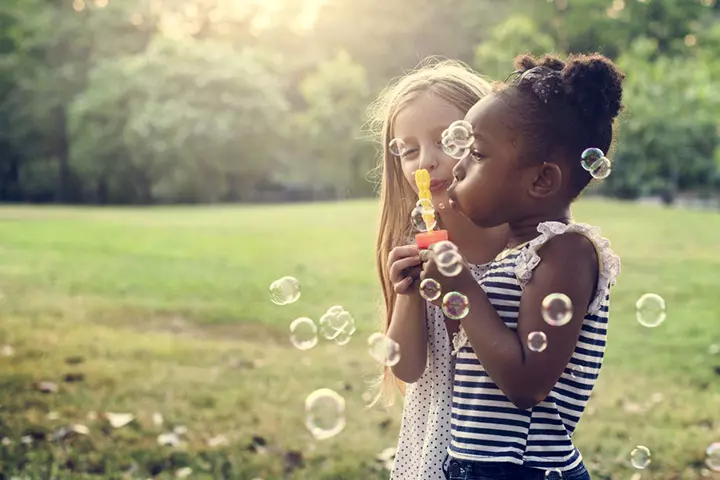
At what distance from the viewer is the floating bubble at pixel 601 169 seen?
1810 millimetres

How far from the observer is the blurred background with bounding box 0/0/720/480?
404 cm

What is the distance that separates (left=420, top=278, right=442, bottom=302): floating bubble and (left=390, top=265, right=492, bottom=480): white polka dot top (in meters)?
0.25

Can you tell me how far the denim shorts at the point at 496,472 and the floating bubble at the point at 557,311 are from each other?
1.05 feet

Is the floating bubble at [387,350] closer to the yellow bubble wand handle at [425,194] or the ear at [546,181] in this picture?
the yellow bubble wand handle at [425,194]

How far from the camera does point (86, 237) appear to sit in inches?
572

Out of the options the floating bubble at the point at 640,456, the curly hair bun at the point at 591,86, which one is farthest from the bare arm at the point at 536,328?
the floating bubble at the point at 640,456

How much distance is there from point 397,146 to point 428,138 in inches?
3.5

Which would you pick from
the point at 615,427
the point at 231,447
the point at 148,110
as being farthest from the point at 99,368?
the point at 148,110

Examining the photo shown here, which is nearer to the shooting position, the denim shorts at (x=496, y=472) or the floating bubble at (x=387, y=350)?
the denim shorts at (x=496, y=472)

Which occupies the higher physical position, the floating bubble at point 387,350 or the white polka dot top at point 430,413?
the floating bubble at point 387,350

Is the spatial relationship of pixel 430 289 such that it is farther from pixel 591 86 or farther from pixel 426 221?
pixel 591 86

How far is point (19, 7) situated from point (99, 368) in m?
26.3

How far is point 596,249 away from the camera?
173 cm

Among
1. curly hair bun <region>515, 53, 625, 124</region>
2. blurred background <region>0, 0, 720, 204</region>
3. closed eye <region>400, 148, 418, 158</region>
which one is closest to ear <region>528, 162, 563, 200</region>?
curly hair bun <region>515, 53, 625, 124</region>
